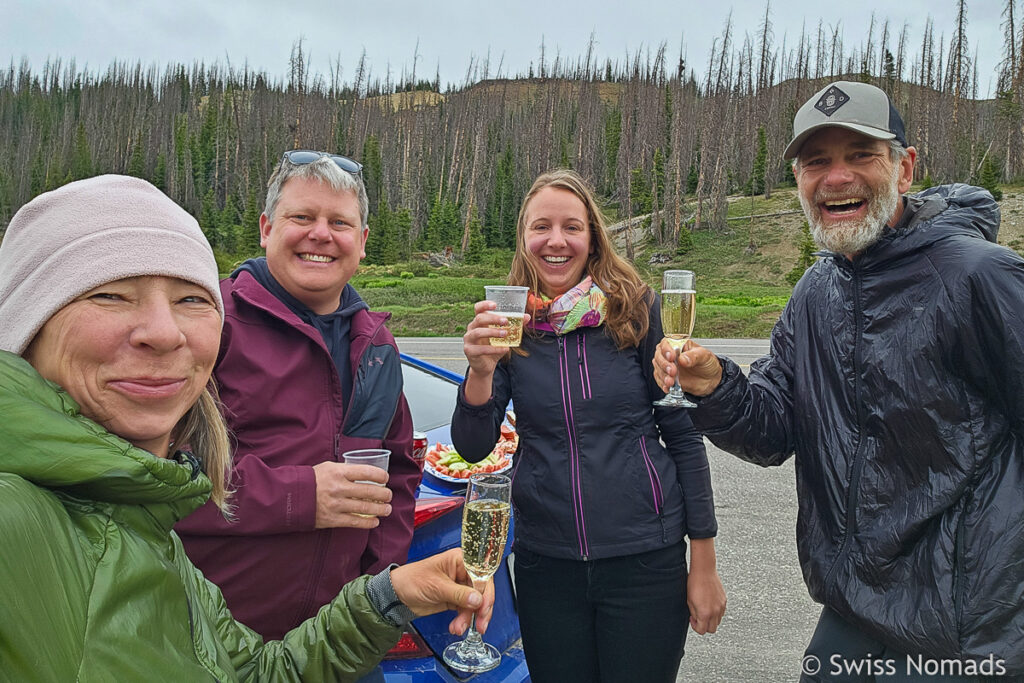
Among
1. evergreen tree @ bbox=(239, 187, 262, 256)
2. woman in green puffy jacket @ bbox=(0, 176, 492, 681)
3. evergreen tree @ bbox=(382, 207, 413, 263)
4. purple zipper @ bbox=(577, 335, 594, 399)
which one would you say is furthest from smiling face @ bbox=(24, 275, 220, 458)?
evergreen tree @ bbox=(382, 207, 413, 263)

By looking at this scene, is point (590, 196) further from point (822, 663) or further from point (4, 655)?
point (4, 655)

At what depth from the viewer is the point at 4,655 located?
2.42 feet

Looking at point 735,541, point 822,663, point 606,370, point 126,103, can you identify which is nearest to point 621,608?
point 822,663

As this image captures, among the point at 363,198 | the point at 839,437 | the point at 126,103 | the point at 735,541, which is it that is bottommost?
the point at 735,541

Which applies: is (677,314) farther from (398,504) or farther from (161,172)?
(161,172)

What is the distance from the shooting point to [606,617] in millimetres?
2248

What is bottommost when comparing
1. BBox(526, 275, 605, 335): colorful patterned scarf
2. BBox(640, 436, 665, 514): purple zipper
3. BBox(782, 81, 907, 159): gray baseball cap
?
BBox(640, 436, 665, 514): purple zipper

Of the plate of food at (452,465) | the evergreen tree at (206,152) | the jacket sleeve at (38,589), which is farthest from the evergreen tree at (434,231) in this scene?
the jacket sleeve at (38,589)

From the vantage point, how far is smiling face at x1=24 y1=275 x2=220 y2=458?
113 centimetres

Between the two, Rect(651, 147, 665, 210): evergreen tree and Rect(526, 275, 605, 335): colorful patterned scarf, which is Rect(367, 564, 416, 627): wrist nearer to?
Rect(526, 275, 605, 335): colorful patterned scarf

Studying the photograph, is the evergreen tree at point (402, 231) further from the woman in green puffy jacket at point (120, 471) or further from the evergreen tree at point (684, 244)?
the woman in green puffy jacket at point (120, 471)

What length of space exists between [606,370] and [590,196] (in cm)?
69

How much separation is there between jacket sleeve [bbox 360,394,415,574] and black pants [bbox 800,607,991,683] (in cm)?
139

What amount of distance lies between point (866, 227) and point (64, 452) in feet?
7.04
